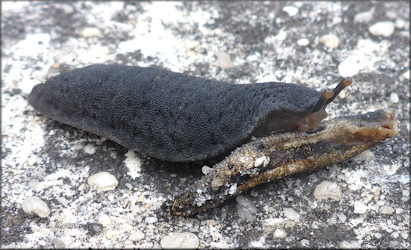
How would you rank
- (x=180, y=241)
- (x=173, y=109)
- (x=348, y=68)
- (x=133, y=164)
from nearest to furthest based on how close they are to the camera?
(x=180, y=241) < (x=173, y=109) < (x=133, y=164) < (x=348, y=68)

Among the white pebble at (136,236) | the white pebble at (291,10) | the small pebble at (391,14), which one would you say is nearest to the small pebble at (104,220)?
the white pebble at (136,236)

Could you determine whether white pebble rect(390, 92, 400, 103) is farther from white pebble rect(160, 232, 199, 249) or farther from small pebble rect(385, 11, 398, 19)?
white pebble rect(160, 232, 199, 249)

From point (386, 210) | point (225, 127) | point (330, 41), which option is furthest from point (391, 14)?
point (225, 127)

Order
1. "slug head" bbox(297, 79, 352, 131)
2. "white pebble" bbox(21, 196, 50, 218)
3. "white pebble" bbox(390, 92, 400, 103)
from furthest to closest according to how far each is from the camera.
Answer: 1. "white pebble" bbox(390, 92, 400, 103)
2. "white pebble" bbox(21, 196, 50, 218)
3. "slug head" bbox(297, 79, 352, 131)

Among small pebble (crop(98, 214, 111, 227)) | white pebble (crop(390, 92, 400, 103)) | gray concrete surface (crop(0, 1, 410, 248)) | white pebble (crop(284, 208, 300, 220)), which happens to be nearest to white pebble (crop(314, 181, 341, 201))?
gray concrete surface (crop(0, 1, 410, 248))

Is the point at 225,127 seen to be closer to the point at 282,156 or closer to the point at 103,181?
the point at 282,156

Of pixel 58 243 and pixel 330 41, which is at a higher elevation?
pixel 330 41
